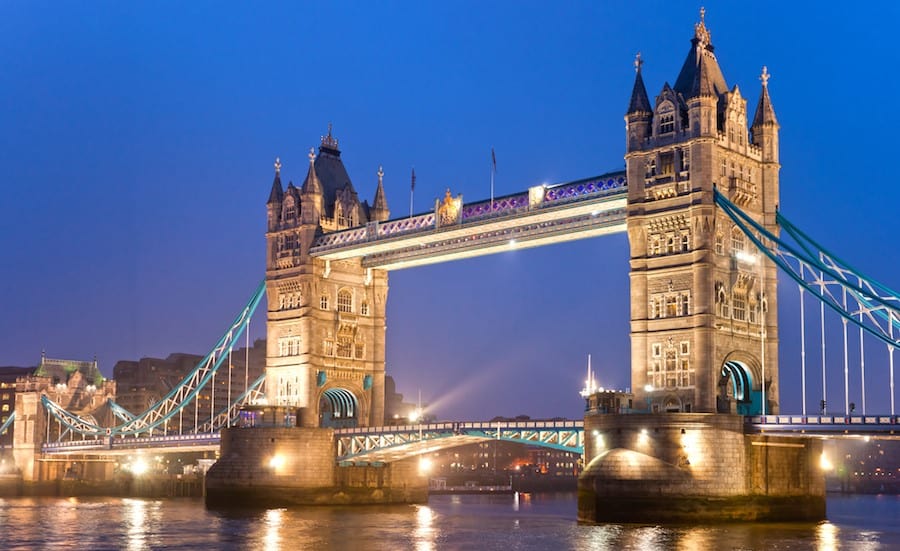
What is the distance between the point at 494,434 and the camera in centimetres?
7612

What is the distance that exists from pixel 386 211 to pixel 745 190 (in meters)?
32.7

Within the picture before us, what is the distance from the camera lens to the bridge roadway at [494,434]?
2336 inches

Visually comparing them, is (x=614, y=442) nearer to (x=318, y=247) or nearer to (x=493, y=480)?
(x=318, y=247)

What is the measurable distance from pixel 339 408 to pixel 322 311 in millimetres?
7995

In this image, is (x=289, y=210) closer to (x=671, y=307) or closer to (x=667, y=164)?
(x=667, y=164)

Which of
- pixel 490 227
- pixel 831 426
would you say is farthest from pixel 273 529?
pixel 831 426

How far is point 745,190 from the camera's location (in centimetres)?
6762

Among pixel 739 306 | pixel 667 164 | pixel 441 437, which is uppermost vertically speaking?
pixel 667 164

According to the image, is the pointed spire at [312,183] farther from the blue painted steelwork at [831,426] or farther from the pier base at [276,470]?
the blue painted steelwork at [831,426]

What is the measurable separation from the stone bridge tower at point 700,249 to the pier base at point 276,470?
2618 cm

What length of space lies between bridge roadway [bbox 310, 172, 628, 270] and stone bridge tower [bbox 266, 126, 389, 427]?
169 cm

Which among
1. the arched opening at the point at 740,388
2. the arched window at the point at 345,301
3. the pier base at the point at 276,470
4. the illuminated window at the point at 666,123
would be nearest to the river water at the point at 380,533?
the pier base at the point at 276,470

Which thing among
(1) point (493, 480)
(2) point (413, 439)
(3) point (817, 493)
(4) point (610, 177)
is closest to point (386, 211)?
(2) point (413, 439)

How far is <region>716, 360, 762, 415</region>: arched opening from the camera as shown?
67.6m
